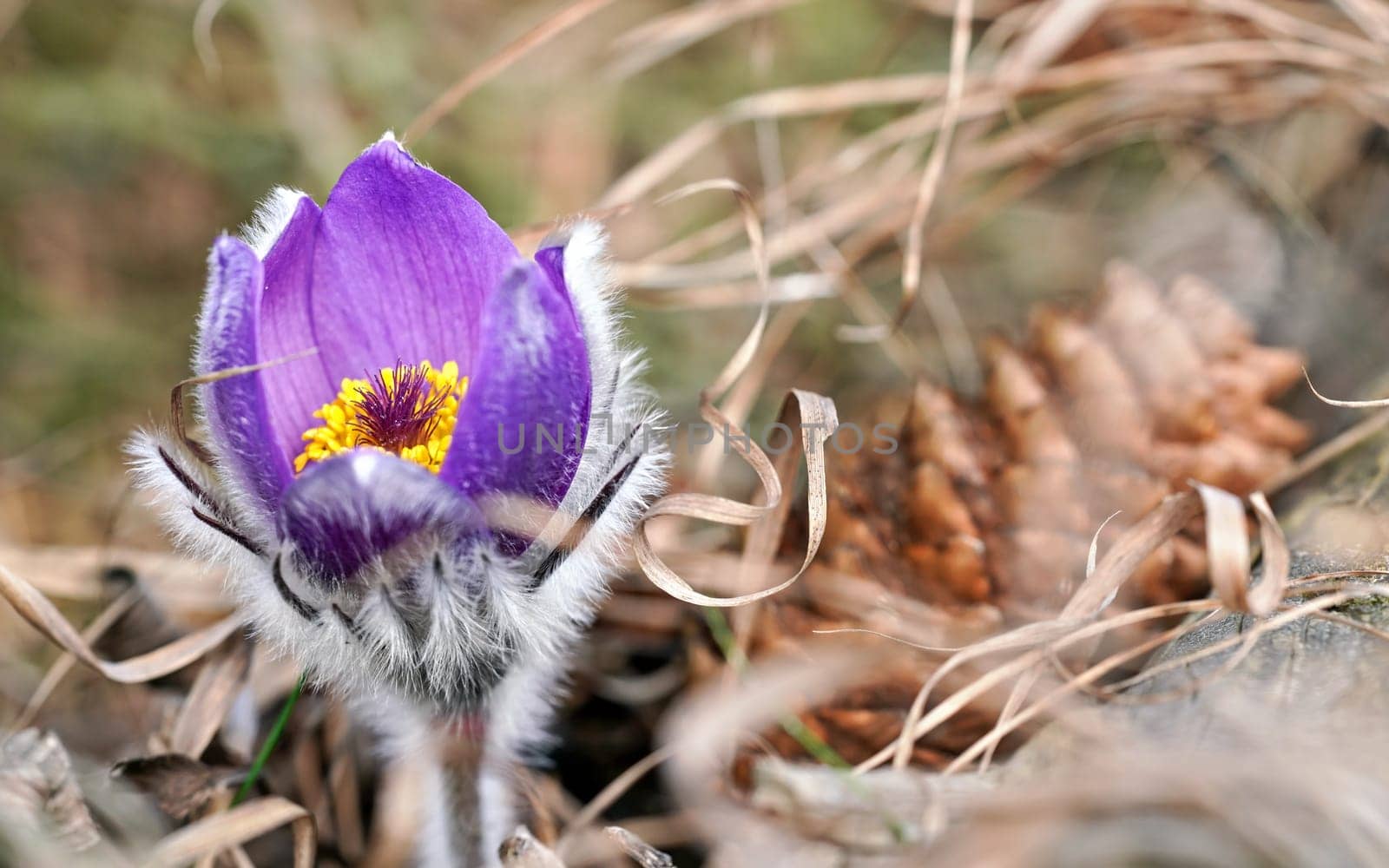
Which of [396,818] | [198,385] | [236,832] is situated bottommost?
[396,818]

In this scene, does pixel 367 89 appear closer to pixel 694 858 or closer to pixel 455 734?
pixel 455 734

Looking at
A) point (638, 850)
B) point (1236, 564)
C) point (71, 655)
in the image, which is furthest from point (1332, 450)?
point (71, 655)

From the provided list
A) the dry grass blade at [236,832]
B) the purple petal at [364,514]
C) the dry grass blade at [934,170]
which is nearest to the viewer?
the purple petal at [364,514]

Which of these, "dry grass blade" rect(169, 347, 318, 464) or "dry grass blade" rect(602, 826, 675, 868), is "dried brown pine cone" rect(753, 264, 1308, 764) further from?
"dry grass blade" rect(169, 347, 318, 464)

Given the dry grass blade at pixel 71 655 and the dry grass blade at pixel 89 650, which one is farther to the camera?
the dry grass blade at pixel 71 655

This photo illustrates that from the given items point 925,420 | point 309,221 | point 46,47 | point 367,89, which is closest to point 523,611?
point 309,221

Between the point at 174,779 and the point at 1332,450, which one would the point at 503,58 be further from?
the point at 1332,450

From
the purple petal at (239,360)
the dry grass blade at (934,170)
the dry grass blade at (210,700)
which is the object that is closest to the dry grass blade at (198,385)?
the purple petal at (239,360)

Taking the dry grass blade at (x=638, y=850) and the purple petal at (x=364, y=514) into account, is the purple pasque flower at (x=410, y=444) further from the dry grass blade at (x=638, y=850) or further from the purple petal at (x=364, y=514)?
the dry grass blade at (x=638, y=850)
